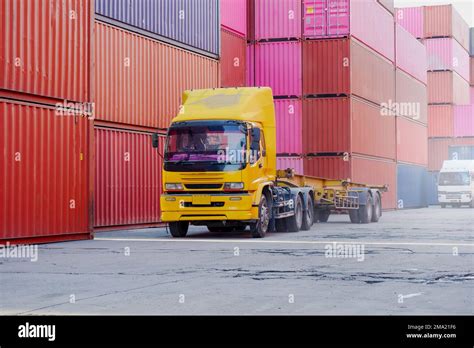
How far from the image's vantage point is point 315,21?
3183 cm

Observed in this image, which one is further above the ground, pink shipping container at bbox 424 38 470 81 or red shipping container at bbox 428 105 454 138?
pink shipping container at bbox 424 38 470 81

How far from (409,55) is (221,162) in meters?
28.0

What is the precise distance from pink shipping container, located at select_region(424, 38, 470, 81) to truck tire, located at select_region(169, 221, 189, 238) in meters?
38.6

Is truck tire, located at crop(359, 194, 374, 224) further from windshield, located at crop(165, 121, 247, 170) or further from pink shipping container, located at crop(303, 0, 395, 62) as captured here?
windshield, located at crop(165, 121, 247, 170)

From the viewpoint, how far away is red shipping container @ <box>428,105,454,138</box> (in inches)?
2127

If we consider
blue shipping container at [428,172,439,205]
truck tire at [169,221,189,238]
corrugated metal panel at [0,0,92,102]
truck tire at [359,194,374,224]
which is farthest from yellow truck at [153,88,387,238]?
blue shipping container at [428,172,439,205]

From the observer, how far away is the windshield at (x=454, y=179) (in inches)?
1799

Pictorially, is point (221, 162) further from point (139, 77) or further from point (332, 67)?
point (332, 67)

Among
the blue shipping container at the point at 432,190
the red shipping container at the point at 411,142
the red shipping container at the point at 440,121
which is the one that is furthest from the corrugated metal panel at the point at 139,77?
the red shipping container at the point at 440,121

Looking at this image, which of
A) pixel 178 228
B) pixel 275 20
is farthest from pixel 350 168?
pixel 178 228

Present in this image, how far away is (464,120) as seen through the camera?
53.9 m

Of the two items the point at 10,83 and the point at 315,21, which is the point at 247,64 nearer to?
the point at 315,21

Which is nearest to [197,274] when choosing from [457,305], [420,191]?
[457,305]

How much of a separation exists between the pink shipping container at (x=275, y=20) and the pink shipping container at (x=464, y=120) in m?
25.1
